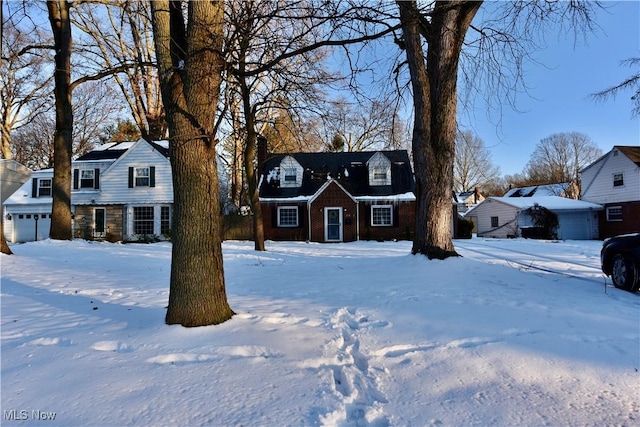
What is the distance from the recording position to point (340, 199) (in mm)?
21922

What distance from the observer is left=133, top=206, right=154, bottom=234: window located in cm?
2273

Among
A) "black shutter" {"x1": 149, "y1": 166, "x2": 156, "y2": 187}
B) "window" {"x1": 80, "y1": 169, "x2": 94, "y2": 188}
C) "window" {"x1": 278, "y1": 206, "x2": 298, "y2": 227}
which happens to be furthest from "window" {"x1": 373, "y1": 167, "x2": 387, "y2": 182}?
"window" {"x1": 80, "y1": 169, "x2": 94, "y2": 188}

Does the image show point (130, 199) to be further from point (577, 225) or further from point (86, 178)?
point (577, 225)

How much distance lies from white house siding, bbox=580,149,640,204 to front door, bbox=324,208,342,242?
66.9 ft

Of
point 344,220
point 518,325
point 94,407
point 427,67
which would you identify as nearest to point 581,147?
point 344,220

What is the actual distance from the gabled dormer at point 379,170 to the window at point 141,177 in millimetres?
14518

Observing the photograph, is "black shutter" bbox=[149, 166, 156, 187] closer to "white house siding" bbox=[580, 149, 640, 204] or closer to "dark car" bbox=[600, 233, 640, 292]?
"dark car" bbox=[600, 233, 640, 292]

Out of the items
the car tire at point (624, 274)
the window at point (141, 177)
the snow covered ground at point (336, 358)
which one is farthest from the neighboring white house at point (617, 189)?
the window at point (141, 177)

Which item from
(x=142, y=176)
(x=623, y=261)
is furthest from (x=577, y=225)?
(x=142, y=176)

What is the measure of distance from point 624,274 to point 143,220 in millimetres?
23534

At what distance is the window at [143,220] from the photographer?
895 inches

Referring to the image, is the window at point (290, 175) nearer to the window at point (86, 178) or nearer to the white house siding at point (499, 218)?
the window at point (86, 178)

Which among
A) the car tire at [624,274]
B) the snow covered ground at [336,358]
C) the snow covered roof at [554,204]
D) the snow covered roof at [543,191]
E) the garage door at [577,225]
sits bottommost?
the snow covered ground at [336,358]

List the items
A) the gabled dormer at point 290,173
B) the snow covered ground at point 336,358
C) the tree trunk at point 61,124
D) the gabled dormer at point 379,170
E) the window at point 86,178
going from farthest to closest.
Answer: the window at point 86,178 → the gabled dormer at point 290,173 → the gabled dormer at point 379,170 → the tree trunk at point 61,124 → the snow covered ground at point 336,358
